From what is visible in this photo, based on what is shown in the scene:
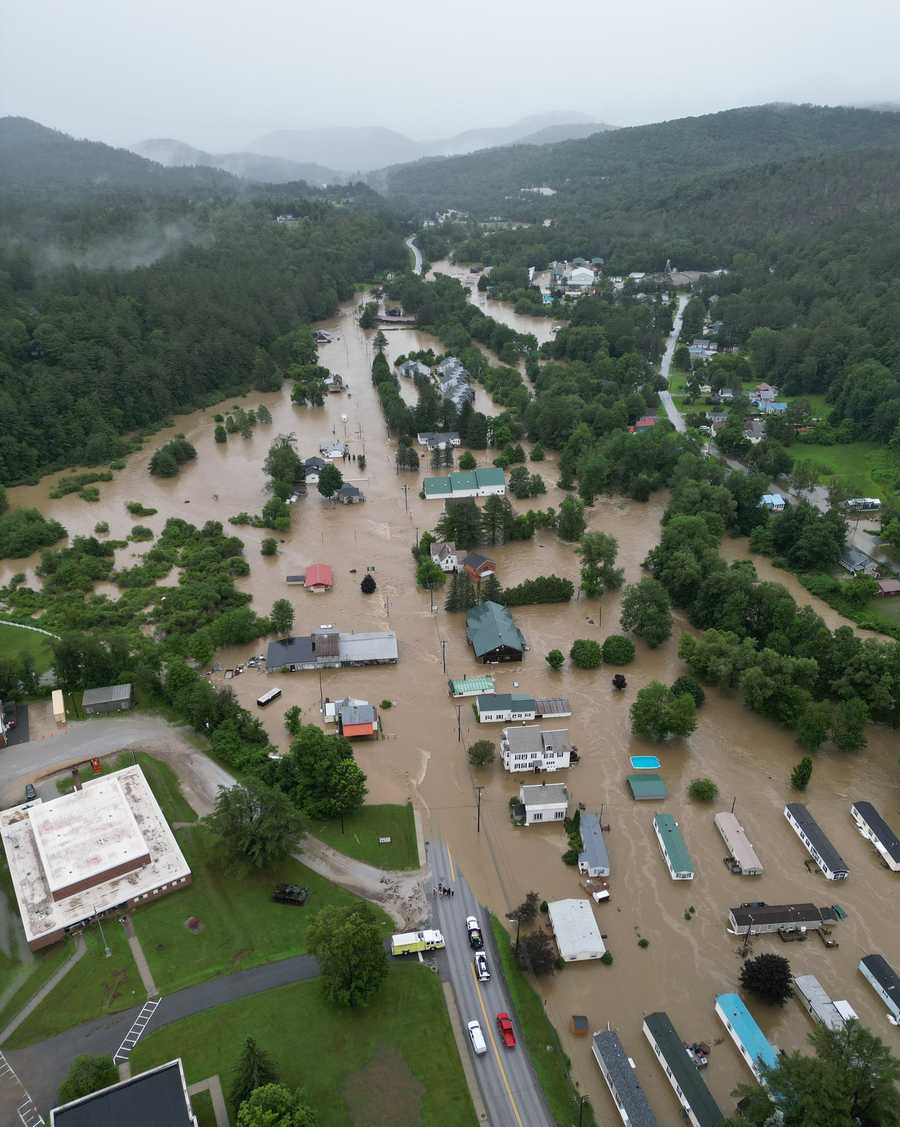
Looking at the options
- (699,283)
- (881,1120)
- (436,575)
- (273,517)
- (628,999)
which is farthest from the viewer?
(699,283)

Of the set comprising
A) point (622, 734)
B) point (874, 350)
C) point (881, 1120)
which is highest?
point (874, 350)

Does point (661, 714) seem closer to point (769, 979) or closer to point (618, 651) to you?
point (618, 651)

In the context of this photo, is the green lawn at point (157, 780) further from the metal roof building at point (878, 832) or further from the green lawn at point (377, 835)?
the metal roof building at point (878, 832)

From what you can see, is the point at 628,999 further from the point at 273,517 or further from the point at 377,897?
the point at 273,517

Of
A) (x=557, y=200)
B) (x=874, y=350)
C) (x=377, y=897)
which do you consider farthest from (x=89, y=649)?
(x=557, y=200)

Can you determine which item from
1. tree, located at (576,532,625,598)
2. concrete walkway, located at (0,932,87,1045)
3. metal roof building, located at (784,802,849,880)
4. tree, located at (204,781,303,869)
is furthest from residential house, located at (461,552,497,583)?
concrete walkway, located at (0,932,87,1045)

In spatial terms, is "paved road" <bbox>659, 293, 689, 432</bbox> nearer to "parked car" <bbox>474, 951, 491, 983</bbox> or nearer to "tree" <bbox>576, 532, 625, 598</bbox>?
"tree" <bbox>576, 532, 625, 598</bbox>
